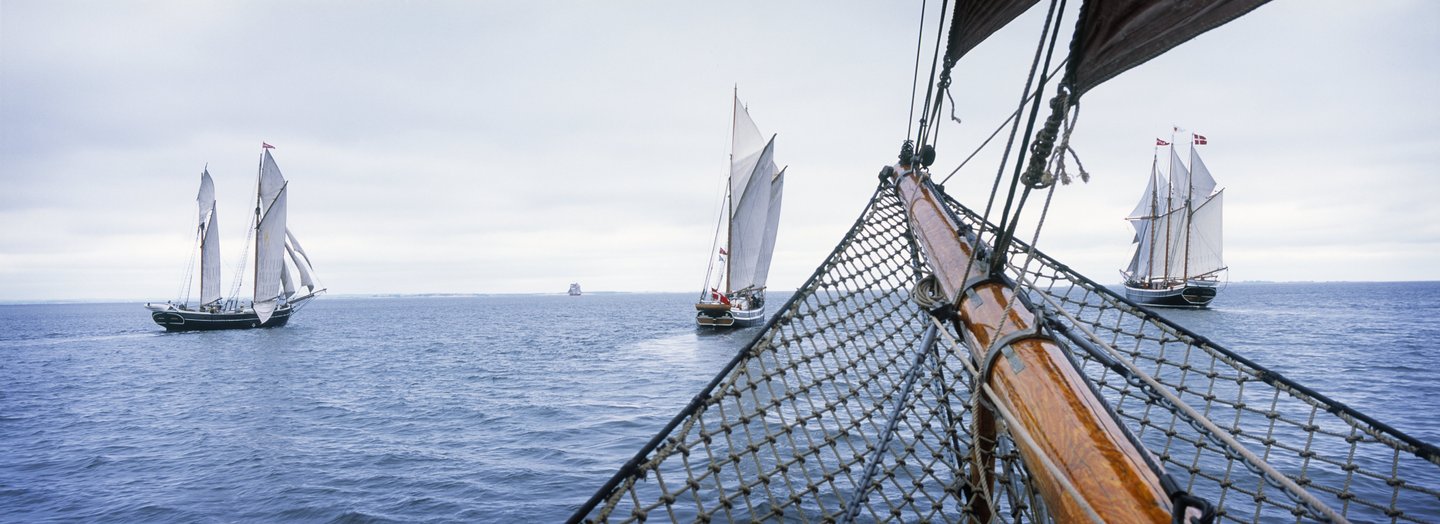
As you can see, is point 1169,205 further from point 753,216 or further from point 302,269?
point 302,269

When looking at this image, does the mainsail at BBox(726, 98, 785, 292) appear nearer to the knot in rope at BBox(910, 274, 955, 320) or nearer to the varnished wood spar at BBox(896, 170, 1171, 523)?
the knot in rope at BBox(910, 274, 955, 320)

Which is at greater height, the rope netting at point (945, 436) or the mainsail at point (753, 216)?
the mainsail at point (753, 216)

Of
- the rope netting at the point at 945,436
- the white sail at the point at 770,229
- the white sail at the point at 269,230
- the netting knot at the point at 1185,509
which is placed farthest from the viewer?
the white sail at the point at 269,230

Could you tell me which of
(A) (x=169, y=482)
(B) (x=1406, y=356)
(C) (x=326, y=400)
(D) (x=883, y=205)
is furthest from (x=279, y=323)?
(B) (x=1406, y=356)

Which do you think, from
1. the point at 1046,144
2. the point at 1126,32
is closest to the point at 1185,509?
the point at 1046,144

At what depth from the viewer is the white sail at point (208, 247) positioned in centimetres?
4634

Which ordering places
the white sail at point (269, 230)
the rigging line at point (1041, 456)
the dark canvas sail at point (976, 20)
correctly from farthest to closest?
the white sail at point (269, 230) < the dark canvas sail at point (976, 20) < the rigging line at point (1041, 456)

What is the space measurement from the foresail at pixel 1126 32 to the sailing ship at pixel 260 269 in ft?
174

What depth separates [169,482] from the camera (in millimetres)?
10500

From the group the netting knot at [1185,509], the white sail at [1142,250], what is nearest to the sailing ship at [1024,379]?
the netting knot at [1185,509]

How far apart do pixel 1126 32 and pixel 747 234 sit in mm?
33478

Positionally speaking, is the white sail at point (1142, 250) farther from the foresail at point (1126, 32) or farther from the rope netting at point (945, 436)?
the foresail at point (1126, 32)

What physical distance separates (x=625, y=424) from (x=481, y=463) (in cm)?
346

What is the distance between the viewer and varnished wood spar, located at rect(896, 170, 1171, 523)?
1.43 m
